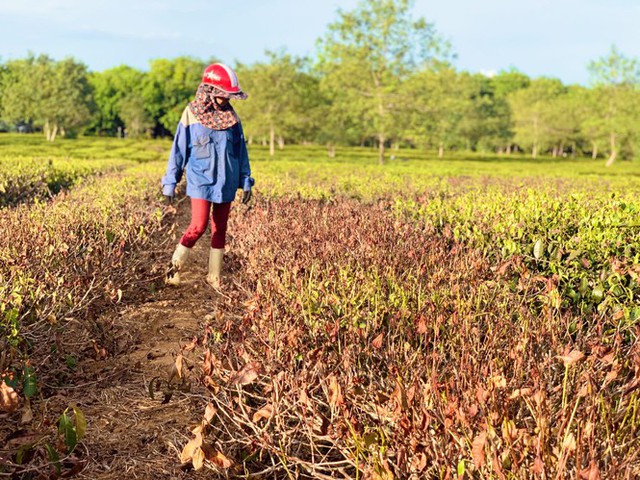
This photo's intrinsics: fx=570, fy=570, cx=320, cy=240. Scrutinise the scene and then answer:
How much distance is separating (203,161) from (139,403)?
2.87 meters

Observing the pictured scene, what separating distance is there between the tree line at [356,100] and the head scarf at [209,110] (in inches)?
1084

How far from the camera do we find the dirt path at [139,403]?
2.76 meters

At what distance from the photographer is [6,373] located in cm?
280

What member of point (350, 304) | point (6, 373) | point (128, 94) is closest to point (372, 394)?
point (350, 304)

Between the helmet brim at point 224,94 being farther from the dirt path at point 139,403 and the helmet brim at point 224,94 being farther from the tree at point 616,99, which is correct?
the tree at point 616,99

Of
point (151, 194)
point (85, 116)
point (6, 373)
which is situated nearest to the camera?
point (6, 373)

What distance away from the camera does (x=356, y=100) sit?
33.3 metres

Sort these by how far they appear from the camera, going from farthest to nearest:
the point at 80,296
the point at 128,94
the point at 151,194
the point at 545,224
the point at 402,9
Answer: the point at 128,94 → the point at 402,9 → the point at 151,194 → the point at 545,224 → the point at 80,296

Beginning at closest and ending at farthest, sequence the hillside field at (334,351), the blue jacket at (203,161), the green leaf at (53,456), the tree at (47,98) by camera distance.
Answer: the hillside field at (334,351) → the green leaf at (53,456) → the blue jacket at (203,161) → the tree at (47,98)

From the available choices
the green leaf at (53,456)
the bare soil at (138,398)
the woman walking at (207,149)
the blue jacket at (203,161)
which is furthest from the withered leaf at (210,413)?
the blue jacket at (203,161)

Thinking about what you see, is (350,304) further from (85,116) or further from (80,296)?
(85,116)

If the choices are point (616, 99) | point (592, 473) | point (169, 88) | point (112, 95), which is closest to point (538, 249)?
point (592, 473)

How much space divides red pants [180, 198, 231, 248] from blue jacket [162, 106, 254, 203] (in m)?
0.13

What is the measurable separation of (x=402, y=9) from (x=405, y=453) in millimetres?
34207
